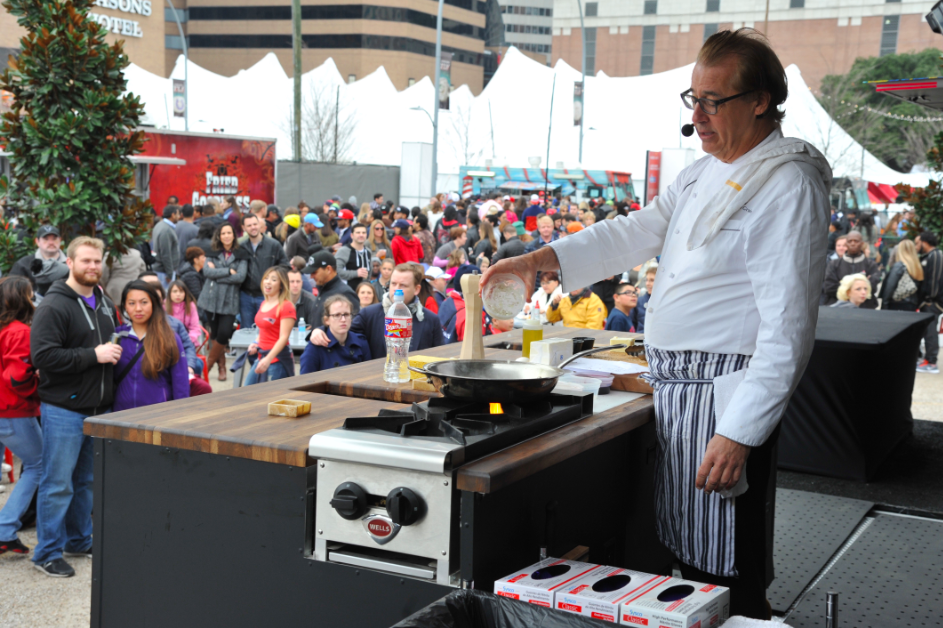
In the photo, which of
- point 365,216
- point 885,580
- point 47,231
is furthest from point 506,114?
point 885,580

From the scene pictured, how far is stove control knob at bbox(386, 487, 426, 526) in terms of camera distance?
77.8 inches

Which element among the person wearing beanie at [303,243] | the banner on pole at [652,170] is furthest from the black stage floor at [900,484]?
the banner on pole at [652,170]

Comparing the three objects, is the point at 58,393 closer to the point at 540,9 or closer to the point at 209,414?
the point at 209,414

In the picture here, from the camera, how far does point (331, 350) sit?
555 cm

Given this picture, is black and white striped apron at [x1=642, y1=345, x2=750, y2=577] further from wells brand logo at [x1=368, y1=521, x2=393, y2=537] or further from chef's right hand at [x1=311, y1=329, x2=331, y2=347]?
chef's right hand at [x1=311, y1=329, x2=331, y2=347]

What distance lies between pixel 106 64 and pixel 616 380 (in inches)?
182

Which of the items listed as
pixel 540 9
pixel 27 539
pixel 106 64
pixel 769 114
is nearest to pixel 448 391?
pixel 769 114

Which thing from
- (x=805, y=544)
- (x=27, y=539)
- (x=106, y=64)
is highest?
(x=106, y=64)

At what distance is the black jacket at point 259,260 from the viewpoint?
9125mm

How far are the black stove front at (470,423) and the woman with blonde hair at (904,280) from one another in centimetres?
866

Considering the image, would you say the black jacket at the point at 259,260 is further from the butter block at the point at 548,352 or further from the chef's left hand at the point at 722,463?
the chef's left hand at the point at 722,463

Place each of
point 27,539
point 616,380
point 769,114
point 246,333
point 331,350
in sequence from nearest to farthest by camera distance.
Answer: point 769,114 → point 616,380 → point 27,539 → point 331,350 → point 246,333

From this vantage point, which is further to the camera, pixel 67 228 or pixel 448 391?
pixel 67 228

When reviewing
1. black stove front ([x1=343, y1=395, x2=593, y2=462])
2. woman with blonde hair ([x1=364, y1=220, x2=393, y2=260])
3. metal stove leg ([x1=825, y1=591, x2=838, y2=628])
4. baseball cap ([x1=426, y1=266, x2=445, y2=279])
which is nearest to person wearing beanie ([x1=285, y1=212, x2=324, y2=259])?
woman with blonde hair ([x1=364, y1=220, x2=393, y2=260])
